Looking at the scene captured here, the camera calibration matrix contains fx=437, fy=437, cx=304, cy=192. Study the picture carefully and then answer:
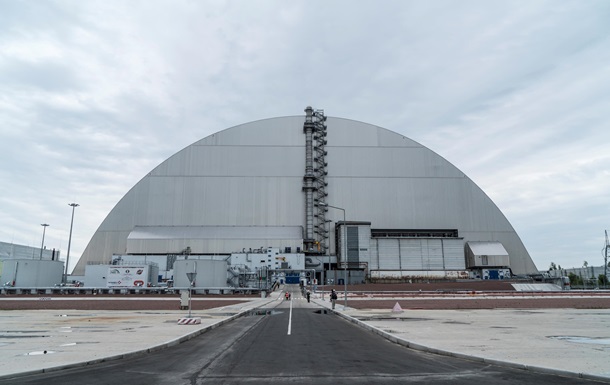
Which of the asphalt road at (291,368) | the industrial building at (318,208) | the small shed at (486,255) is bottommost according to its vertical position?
the asphalt road at (291,368)

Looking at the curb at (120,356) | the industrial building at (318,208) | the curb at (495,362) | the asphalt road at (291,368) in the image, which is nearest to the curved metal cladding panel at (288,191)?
the industrial building at (318,208)

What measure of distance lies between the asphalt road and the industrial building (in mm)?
67849

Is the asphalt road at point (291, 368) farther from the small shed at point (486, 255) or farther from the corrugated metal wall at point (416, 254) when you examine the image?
the small shed at point (486, 255)

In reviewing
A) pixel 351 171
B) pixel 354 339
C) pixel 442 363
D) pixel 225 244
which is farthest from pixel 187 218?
pixel 442 363

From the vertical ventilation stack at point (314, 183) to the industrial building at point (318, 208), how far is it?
0.73 ft

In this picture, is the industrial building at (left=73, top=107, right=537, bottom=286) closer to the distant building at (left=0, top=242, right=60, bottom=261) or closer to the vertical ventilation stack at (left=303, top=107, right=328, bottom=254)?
the vertical ventilation stack at (left=303, top=107, right=328, bottom=254)

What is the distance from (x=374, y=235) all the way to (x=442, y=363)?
7646 centimetres

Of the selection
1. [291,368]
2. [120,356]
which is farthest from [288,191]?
[291,368]

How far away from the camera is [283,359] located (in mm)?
11922

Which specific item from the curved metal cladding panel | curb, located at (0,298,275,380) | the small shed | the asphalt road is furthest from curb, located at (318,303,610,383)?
the small shed

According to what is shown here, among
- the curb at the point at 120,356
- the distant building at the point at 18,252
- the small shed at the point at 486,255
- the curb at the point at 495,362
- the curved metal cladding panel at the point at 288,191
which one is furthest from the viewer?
the distant building at the point at 18,252

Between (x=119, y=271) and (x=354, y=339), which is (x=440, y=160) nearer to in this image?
(x=119, y=271)

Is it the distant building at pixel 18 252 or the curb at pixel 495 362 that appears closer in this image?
the curb at pixel 495 362

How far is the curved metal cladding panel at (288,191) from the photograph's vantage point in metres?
86.2
